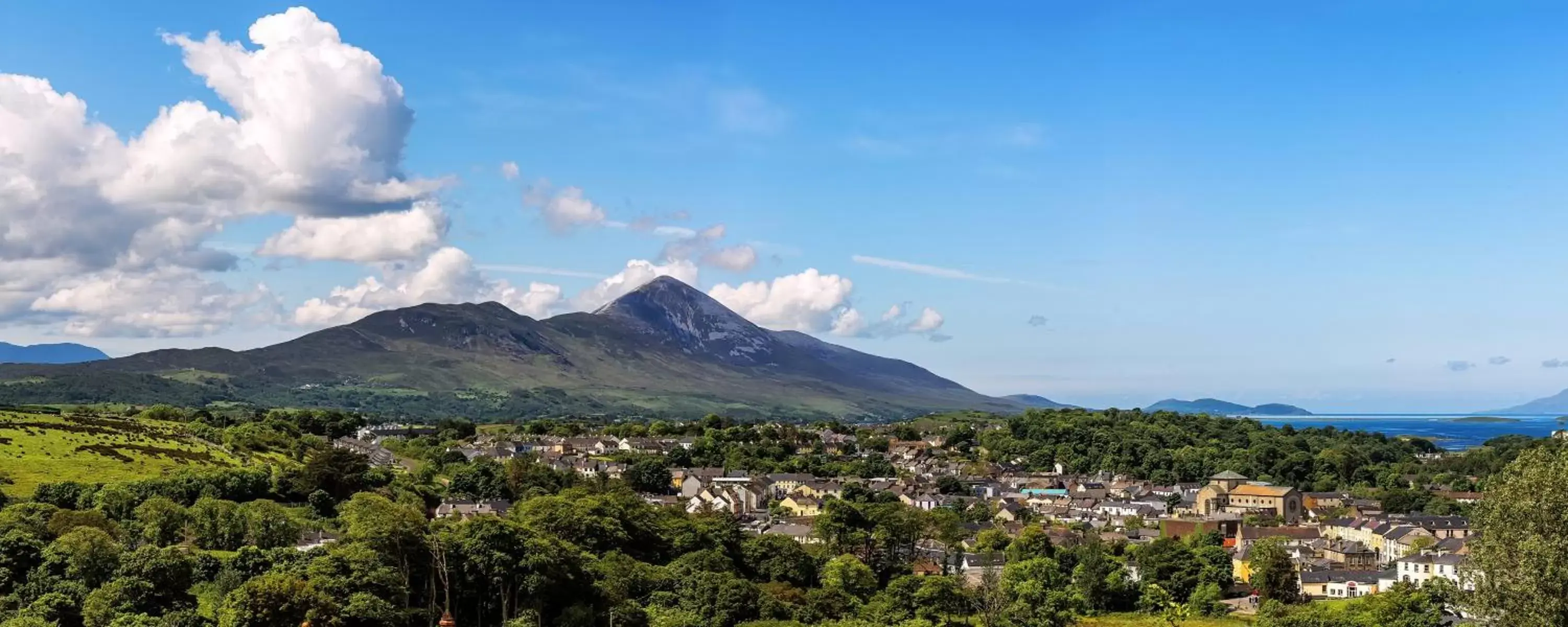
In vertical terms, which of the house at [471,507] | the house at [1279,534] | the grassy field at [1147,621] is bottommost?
the grassy field at [1147,621]

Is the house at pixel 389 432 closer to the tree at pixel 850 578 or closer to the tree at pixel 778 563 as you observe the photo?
the tree at pixel 778 563

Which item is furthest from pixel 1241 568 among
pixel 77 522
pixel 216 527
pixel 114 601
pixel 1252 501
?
pixel 77 522

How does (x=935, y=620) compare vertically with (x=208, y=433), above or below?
below

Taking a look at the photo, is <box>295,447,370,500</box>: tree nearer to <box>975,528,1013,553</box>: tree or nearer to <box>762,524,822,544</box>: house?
<box>762,524,822,544</box>: house

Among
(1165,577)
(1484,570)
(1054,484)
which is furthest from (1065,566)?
(1054,484)

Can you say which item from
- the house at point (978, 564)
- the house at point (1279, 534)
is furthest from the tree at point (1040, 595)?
the house at point (1279, 534)

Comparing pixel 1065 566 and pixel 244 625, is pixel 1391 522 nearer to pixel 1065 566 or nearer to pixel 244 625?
pixel 1065 566
